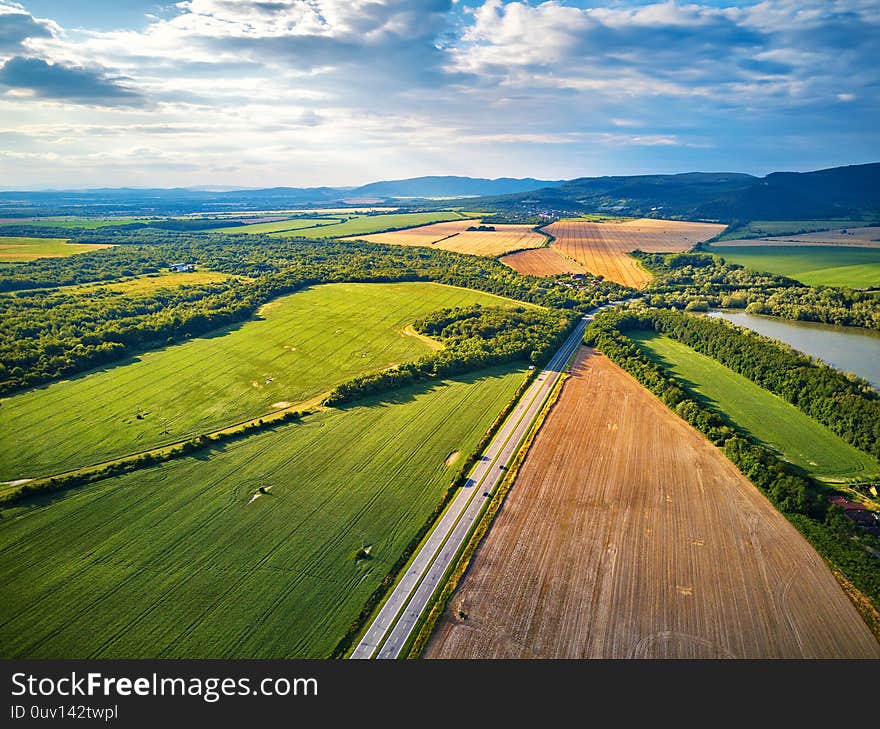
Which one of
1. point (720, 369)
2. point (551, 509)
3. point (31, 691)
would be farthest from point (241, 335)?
point (720, 369)

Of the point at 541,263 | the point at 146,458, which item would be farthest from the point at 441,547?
the point at 541,263

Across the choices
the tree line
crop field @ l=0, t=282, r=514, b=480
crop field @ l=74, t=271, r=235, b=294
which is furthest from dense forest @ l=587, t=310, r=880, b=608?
crop field @ l=74, t=271, r=235, b=294

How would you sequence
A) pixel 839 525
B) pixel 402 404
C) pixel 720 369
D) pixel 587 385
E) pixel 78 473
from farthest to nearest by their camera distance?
pixel 720 369 < pixel 587 385 < pixel 402 404 < pixel 78 473 < pixel 839 525

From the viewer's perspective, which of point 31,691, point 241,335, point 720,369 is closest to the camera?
point 31,691

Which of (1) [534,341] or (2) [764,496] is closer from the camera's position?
(2) [764,496]

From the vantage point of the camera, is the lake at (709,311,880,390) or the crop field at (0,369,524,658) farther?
the lake at (709,311,880,390)

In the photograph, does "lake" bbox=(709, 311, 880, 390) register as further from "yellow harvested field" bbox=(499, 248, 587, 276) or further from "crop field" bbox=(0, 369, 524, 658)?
"crop field" bbox=(0, 369, 524, 658)

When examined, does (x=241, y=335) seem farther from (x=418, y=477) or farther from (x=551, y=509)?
(x=551, y=509)

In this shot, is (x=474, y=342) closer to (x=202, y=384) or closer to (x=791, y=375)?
(x=202, y=384)
